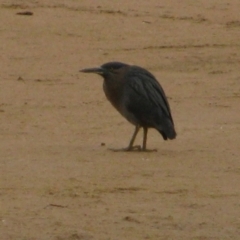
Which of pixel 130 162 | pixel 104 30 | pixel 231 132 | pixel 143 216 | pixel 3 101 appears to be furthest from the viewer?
pixel 104 30

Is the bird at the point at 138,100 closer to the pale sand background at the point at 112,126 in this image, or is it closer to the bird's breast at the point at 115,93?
the bird's breast at the point at 115,93

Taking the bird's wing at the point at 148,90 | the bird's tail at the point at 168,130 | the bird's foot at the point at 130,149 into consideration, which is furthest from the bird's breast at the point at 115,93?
the bird's tail at the point at 168,130

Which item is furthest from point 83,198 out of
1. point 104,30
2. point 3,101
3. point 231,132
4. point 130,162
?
point 104,30

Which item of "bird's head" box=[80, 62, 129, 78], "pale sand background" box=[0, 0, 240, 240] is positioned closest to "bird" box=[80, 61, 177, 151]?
"bird's head" box=[80, 62, 129, 78]

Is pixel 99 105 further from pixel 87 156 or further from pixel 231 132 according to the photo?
pixel 87 156

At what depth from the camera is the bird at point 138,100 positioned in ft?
38.5

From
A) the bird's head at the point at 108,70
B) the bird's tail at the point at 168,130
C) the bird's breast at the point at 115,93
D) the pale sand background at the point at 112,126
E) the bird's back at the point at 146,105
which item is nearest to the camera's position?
the pale sand background at the point at 112,126

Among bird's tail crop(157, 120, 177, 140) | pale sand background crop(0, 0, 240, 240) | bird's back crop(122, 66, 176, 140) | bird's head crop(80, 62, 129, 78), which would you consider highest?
bird's head crop(80, 62, 129, 78)

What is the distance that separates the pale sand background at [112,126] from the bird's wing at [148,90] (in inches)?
17.9

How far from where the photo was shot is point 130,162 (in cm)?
1112

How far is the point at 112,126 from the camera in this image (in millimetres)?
13250

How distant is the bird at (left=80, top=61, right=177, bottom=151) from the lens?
11.8 meters

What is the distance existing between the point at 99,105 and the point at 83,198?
490cm

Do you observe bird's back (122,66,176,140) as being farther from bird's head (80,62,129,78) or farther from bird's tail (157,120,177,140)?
bird's head (80,62,129,78)
